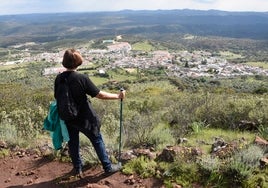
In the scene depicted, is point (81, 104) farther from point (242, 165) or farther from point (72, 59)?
point (242, 165)

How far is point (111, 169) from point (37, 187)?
93 cm

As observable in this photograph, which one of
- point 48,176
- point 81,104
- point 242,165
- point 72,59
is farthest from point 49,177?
point 242,165

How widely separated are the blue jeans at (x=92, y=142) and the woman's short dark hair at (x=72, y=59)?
742 mm

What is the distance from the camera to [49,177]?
4.97m

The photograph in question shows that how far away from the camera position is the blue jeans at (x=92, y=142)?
14.8ft

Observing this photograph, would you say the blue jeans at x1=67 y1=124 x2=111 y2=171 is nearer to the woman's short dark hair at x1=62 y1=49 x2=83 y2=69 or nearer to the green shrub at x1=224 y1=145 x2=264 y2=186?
the woman's short dark hair at x1=62 y1=49 x2=83 y2=69

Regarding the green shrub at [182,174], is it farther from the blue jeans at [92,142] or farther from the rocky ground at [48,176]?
the blue jeans at [92,142]

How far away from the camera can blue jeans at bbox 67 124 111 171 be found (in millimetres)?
4512

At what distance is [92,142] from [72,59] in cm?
103

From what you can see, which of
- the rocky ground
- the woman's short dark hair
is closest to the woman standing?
the woman's short dark hair

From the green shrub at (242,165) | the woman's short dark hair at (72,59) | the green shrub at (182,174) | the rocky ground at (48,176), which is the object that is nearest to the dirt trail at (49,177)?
the rocky ground at (48,176)

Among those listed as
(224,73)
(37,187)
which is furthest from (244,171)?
(224,73)

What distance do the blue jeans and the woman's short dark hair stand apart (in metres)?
0.74

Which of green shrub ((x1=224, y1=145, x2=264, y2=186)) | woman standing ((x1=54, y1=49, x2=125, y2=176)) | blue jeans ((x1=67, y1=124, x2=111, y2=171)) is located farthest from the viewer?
blue jeans ((x1=67, y1=124, x2=111, y2=171))
